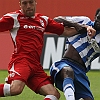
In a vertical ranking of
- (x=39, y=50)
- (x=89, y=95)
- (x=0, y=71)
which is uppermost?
(x=39, y=50)

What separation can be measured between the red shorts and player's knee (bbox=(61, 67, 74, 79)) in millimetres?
290

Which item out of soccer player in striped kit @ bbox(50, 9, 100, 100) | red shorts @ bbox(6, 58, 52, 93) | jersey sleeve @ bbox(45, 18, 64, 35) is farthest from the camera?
jersey sleeve @ bbox(45, 18, 64, 35)

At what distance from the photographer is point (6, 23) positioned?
7695 mm

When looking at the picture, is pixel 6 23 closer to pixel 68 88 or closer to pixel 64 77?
pixel 64 77

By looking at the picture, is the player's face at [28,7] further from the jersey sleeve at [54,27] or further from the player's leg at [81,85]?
the player's leg at [81,85]

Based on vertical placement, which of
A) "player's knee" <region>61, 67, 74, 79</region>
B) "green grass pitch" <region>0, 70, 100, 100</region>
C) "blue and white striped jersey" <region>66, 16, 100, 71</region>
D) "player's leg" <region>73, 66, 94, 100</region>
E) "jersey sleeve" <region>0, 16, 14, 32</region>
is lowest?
"green grass pitch" <region>0, 70, 100, 100</region>

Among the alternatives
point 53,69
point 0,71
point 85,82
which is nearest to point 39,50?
point 53,69

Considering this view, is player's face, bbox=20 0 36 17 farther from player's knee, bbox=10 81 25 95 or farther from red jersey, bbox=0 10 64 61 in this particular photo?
player's knee, bbox=10 81 25 95

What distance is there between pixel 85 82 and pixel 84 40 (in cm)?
63

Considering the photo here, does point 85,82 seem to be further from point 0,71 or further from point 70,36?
point 0,71

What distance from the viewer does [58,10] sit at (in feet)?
53.2

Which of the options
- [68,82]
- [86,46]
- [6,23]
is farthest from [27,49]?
[86,46]

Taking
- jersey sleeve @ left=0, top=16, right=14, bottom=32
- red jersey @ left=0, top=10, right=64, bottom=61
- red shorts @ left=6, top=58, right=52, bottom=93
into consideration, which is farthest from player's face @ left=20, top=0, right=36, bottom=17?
red shorts @ left=6, top=58, right=52, bottom=93

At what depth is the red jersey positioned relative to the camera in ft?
25.3
